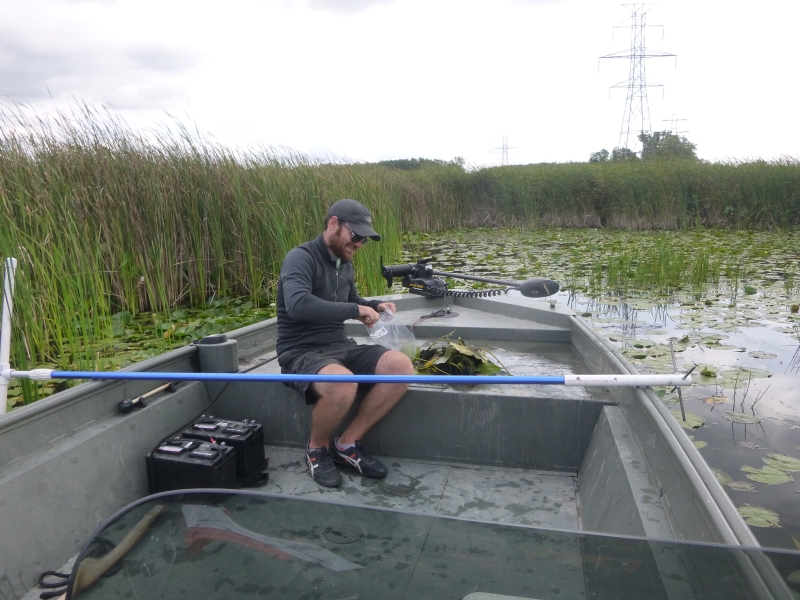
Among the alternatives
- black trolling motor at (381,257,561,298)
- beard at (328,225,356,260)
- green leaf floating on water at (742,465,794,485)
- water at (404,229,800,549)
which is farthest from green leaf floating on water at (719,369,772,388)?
beard at (328,225,356,260)

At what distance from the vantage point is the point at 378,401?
2.30m

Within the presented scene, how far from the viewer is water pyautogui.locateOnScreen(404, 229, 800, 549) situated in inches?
106

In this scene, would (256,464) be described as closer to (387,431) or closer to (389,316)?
(387,431)

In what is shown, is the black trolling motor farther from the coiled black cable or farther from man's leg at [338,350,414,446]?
man's leg at [338,350,414,446]

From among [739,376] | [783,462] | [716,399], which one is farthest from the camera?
[739,376]

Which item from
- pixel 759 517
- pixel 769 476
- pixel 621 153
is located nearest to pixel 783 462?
pixel 769 476

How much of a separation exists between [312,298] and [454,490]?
0.94 metres

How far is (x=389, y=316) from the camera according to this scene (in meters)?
2.73

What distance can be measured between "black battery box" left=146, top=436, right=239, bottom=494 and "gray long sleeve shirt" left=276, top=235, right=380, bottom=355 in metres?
0.61

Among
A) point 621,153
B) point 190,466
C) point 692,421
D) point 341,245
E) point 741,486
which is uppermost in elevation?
point 621,153

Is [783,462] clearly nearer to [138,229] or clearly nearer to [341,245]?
[341,245]

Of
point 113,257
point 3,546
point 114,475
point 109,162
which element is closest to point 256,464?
point 114,475

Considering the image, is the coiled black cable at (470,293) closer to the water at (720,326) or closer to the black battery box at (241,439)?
the water at (720,326)

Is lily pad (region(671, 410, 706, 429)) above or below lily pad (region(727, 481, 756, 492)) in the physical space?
above
